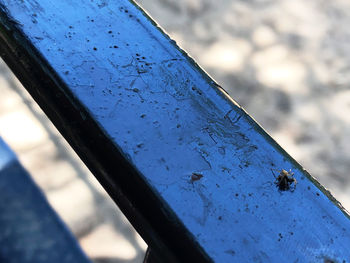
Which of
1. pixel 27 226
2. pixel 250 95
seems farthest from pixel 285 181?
pixel 250 95

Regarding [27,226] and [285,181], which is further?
[27,226]

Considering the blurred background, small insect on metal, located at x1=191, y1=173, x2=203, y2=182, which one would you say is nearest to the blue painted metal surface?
the blurred background

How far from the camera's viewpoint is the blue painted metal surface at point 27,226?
142 cm

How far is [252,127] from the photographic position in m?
0.55

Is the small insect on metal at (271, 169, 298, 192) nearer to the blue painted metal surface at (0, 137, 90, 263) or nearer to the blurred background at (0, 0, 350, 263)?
the blue painted metal surface at (0, 137, 90, 263)

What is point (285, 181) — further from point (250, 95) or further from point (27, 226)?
point (250, 95)

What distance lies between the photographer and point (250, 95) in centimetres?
234

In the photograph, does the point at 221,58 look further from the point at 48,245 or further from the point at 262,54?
the point at 48,245

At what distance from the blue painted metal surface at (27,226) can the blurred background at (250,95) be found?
0.98 ft

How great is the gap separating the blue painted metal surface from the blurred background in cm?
30

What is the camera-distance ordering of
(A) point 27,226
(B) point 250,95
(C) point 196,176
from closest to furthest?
Answer: (C) point 196,176 < (A) point 27,226 < (B) point 250,95

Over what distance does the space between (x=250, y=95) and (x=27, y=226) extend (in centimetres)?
140

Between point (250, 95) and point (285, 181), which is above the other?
point (250, 95)

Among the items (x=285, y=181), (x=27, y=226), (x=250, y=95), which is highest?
(x=250, y=95)
